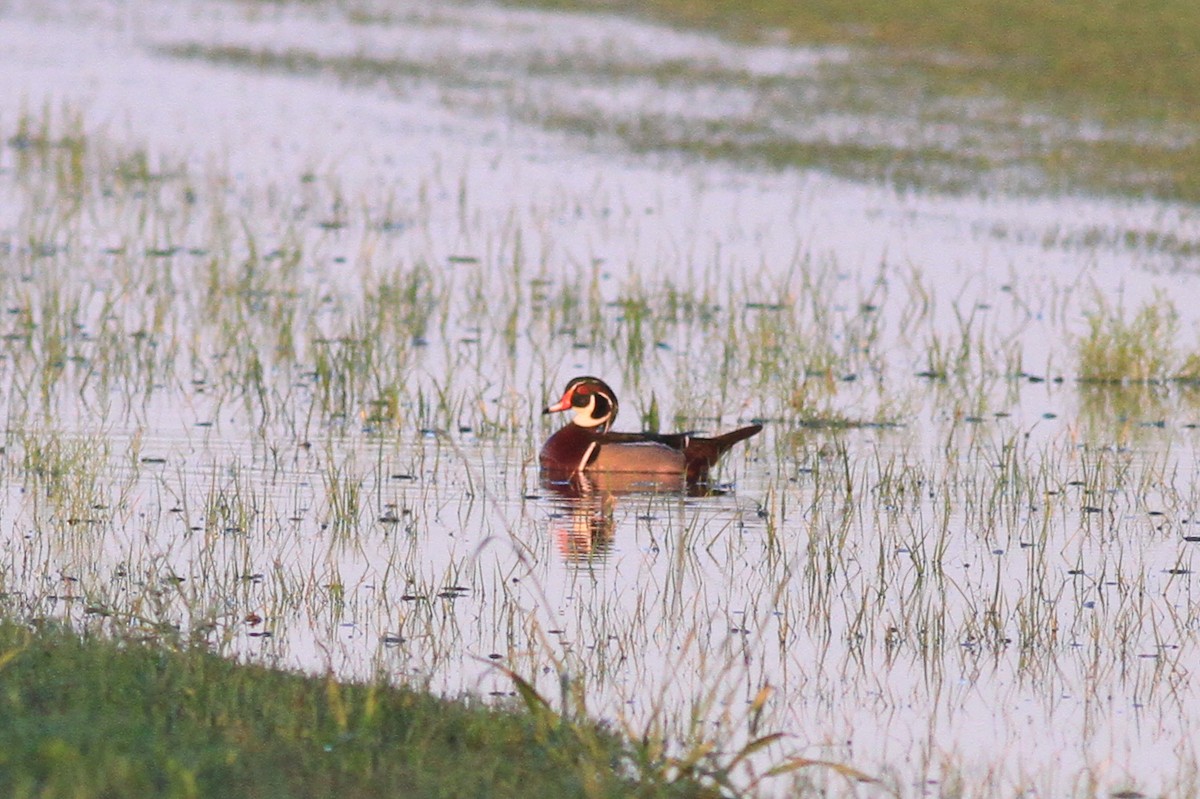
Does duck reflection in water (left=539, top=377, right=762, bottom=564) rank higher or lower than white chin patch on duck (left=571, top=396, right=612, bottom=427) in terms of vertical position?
lower

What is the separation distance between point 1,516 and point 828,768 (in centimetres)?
486

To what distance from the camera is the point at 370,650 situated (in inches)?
327

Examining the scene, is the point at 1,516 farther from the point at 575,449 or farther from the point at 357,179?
the point at 357,179

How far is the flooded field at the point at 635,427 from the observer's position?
8.13m

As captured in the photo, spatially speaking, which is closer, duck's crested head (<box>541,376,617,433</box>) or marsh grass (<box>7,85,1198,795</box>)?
marsh grass (<box>7,85,1198,795</box>)

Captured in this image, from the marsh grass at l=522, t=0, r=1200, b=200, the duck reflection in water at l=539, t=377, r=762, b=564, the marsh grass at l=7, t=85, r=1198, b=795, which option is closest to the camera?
the marsh grass at l=7, t=85, r=1198, b=795

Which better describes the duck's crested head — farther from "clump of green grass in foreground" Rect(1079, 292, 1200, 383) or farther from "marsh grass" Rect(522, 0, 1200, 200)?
"marsh grass" Rect(522, 0, 1200, 200)

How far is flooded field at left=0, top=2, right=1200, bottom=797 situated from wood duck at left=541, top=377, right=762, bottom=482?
0.21m

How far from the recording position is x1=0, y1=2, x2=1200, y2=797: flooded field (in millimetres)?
8133

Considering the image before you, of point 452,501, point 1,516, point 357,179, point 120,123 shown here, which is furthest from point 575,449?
point 120,123

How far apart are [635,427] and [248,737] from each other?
24.1 feet

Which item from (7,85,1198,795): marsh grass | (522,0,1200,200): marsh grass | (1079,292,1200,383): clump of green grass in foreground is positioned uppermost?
(522,0,1200,200): marsh grass

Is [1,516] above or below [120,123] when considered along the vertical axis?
below

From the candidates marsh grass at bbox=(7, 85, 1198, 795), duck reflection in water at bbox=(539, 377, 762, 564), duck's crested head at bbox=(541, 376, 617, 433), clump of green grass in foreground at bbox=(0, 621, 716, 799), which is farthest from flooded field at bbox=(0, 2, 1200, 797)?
duck's crested head at bbox=(541, 376, 617, 433)
